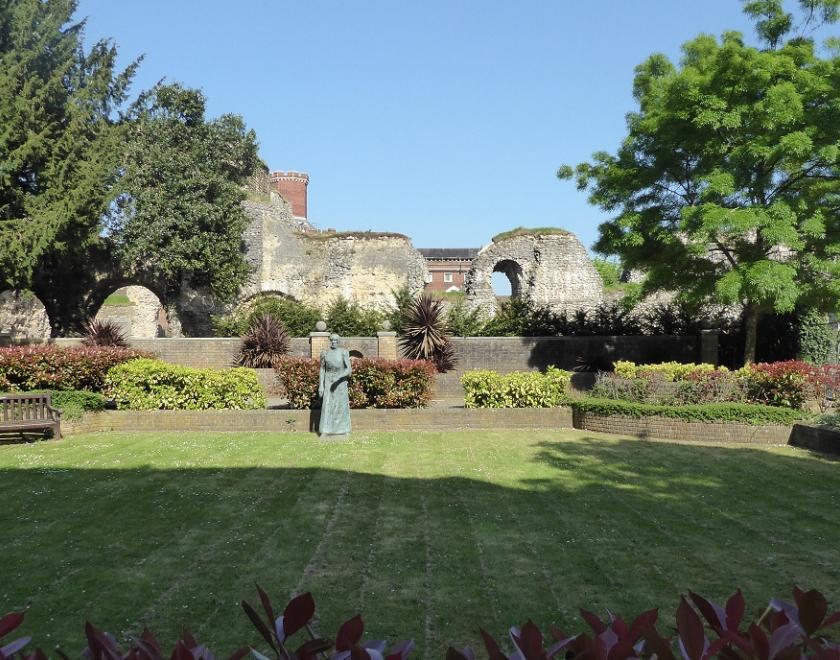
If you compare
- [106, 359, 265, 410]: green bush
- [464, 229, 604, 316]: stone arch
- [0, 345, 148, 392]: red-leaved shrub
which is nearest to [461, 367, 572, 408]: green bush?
[106, 359, 265, 410]: green bush

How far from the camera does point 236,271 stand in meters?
28.2

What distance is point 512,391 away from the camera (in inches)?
559

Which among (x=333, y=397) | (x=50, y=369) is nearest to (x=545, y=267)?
(x=333, y=397)

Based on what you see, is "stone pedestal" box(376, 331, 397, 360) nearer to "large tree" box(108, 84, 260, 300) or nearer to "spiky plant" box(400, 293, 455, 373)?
"spiky plant" box(400, 293, 455, 373)

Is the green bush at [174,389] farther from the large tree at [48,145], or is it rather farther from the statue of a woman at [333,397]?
the large tree at [48,145]

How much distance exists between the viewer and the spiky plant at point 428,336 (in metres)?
20.8

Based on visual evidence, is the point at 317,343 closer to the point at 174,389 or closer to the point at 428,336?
the point at 428,336

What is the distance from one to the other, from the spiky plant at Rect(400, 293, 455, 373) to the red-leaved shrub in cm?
877

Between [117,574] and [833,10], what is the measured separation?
1718cm

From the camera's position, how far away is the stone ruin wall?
1235 inches

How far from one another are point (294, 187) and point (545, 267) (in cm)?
2253

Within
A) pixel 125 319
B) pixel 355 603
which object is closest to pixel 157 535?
pixel 355 603

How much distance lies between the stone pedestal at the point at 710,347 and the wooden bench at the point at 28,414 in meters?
16.7

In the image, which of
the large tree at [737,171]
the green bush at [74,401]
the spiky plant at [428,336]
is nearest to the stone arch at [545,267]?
the spiky plant at [428,336]
